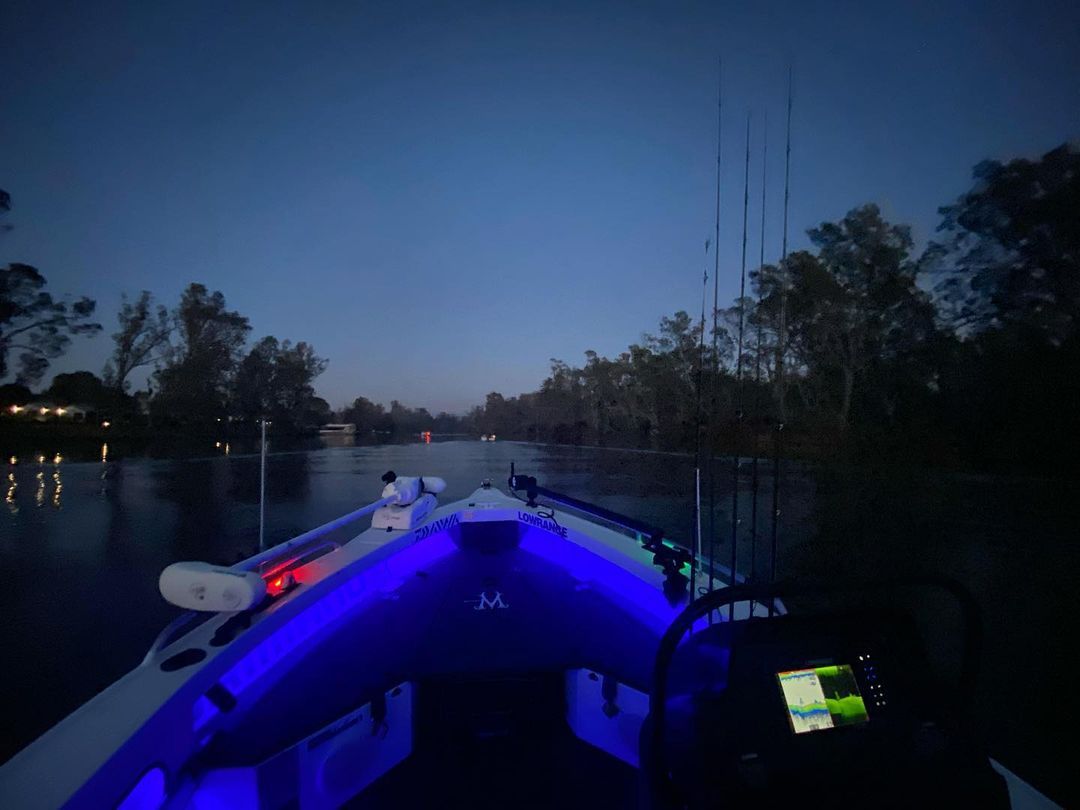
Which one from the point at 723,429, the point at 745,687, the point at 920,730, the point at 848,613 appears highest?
the point at 723,429

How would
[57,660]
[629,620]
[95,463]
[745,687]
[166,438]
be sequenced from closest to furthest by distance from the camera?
[745,687] → [629,620] → [57,660] → [95,463] → [166,438]

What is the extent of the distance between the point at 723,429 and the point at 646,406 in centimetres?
4523

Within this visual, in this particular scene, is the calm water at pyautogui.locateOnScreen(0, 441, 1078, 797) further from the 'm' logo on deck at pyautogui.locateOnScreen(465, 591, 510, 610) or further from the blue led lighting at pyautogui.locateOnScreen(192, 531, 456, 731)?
the 'm' logo on deck at pyautogui.locateOnScreen(465, 591, 510, 610)

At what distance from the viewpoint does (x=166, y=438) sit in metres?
43.2

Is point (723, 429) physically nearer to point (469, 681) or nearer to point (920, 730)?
point (469, 681)

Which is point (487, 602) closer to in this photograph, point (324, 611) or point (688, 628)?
point (324, 611)

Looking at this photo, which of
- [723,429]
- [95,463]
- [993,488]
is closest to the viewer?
A: [723,429]

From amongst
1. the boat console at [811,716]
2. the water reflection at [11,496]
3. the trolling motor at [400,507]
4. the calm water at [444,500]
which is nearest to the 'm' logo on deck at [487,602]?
the trolling motor at [400,507]

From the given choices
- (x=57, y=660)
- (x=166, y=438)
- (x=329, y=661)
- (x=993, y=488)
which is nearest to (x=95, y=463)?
(x=166, y=438)

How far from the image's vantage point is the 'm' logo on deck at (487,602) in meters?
4.73

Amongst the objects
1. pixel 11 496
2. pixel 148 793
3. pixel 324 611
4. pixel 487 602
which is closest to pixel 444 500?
Answer: pixel 487 602

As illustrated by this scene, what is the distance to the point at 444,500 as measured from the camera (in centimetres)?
1266

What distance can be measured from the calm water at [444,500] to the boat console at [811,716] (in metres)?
2.82

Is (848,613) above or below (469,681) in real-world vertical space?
above
